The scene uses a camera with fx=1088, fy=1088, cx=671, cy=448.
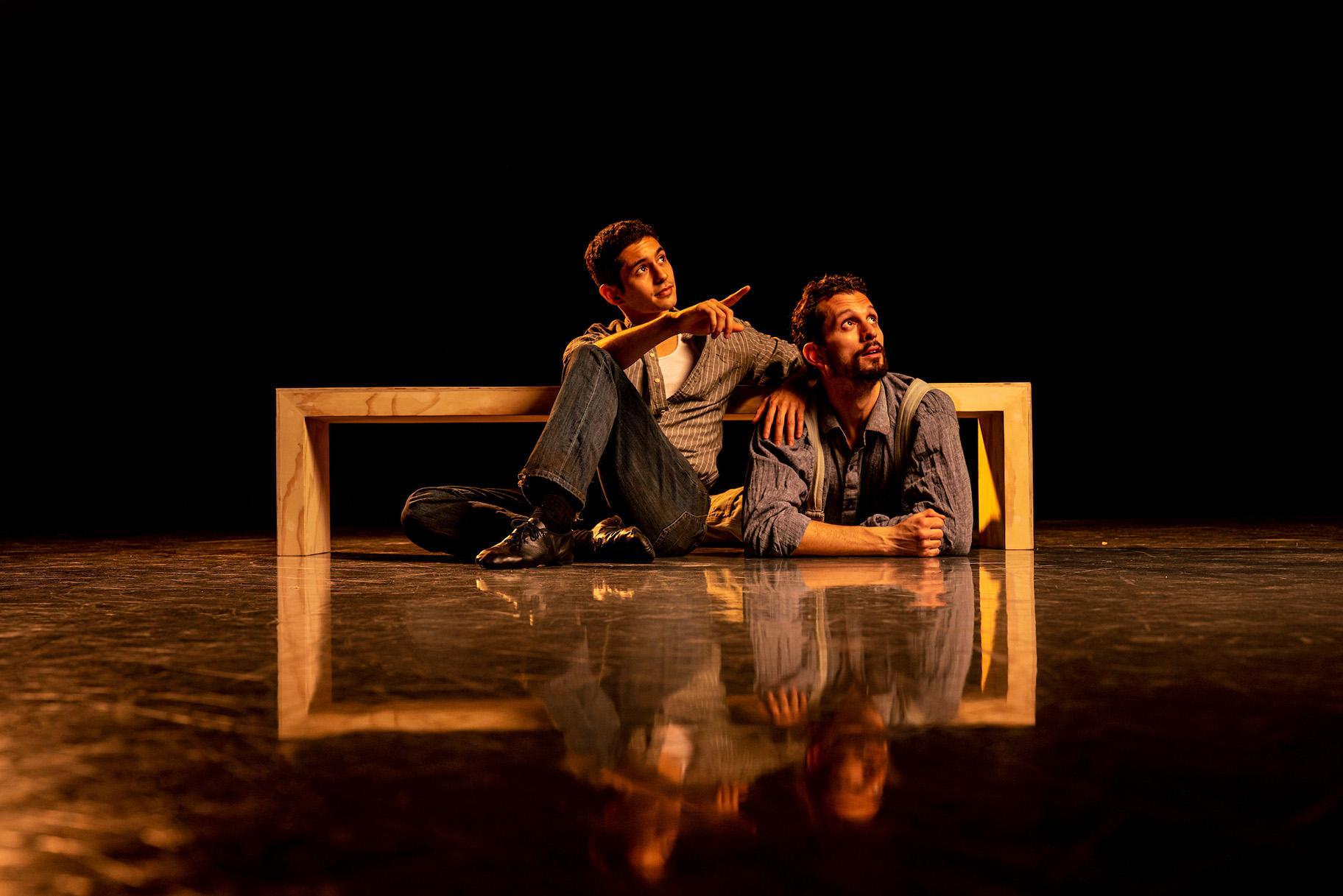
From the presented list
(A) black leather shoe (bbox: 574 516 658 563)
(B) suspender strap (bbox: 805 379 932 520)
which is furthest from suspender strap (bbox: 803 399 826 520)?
(A) black leather shoe (bbox: 574 516 658 563)

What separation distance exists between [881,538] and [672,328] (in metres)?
0.54

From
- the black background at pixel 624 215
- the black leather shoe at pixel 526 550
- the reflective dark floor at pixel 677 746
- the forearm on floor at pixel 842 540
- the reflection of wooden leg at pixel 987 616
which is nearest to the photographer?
the reflective dark floor at pixel 677 746

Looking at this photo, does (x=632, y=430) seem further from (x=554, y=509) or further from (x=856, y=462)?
(x=856, y=462)

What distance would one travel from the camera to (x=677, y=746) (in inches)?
24.9

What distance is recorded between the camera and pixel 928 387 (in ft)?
6.90

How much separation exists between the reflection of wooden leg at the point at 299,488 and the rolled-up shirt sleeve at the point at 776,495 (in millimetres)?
1025

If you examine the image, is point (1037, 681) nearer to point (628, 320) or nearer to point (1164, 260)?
point (628, 320)

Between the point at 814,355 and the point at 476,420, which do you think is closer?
the point at 814,355

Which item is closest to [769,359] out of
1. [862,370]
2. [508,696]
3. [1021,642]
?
[862,370]

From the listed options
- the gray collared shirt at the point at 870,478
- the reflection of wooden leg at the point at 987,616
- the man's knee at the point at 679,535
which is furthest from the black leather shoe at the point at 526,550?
the reflection of wooden leg at the point at 987,616

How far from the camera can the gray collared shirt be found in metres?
1.99

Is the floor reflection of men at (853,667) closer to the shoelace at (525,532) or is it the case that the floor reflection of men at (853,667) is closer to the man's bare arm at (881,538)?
the man's bare arm at (881,538)

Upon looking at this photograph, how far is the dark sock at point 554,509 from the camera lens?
75.0 inches

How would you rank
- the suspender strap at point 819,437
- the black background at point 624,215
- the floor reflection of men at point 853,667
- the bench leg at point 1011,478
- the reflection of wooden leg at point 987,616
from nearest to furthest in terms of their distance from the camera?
the floor reflection of men at point 853,667 → the reflection of wooden leg at point 987,616 → the suspender strap at point 819,437 → the bench leg at point 1011,478 → the black background at point 624,215
